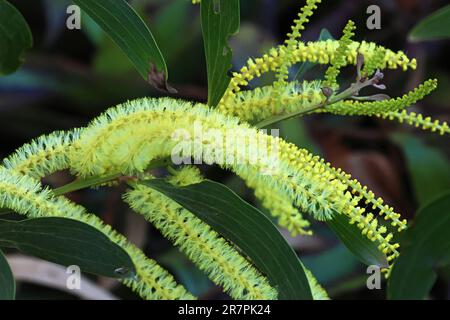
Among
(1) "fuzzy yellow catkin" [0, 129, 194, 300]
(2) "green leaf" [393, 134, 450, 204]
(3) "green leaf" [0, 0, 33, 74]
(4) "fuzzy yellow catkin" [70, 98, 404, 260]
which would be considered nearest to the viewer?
(4) "fuzzy yellow catkin" [70, 98, 404, 260]

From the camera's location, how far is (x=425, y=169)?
2477 mm

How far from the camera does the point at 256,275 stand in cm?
92

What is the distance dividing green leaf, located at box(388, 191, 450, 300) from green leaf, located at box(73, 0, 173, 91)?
1.27 feet

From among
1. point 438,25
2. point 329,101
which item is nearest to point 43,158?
point 329,101

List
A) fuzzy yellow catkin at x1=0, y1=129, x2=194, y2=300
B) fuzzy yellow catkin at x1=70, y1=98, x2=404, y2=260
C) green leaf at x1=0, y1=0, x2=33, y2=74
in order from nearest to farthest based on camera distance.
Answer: fuzzy yellow catkin at x1=70, y1=98, x2=404, y2=260
fuzzy yellow catkin at x1=0, y1=129, x2=194, y2=300
green leaf at x1=0, y1=0, x2=33, y2=74

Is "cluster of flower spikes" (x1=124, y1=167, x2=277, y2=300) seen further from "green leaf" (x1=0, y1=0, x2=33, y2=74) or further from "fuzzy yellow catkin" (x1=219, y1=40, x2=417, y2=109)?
"green leaf" (x1=0, y1=0, x2=33, y2=74)

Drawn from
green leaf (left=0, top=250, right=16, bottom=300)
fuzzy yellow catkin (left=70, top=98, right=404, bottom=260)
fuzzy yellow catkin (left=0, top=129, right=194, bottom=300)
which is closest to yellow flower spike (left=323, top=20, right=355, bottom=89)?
fuzzy yellow catkin (left=70, top=98, right=404, bottom=260)

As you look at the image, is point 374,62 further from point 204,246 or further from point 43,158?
point 43,158

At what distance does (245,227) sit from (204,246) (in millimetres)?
56

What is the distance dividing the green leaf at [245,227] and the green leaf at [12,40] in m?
0.40

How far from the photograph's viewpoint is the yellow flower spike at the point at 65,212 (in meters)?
0.88

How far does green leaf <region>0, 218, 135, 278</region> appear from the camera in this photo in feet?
2.89

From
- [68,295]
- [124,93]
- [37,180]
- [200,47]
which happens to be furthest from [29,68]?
[37,180]

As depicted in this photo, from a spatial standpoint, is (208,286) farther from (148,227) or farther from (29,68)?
(29,68)
